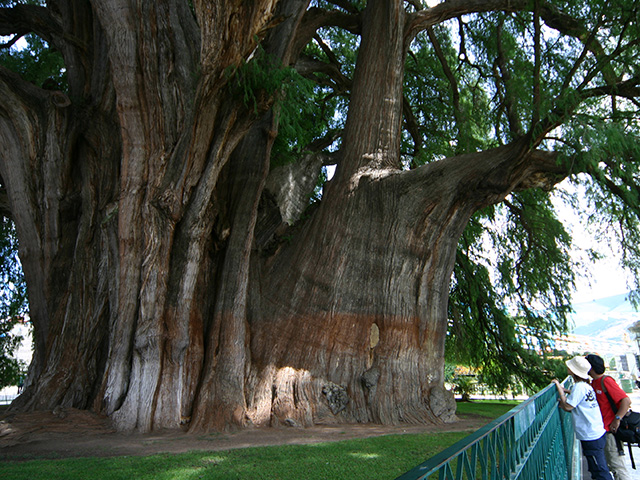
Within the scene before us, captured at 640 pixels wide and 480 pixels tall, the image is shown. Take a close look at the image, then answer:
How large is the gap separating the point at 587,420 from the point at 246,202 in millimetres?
5489

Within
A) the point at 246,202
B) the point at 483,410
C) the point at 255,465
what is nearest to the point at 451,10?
the point at 246,202

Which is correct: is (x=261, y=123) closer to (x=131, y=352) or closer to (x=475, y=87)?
(x=131, y=352)

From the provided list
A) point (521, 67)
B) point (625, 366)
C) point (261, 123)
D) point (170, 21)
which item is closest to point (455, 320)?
point (521, 67)

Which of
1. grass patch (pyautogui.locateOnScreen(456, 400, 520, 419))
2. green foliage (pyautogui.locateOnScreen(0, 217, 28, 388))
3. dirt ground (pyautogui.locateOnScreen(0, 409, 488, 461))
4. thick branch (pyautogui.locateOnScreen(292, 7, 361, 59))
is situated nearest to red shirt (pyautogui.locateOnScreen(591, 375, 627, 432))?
dirt ground (pyautogui.locateOnScreen(0, 409, 488, 461))

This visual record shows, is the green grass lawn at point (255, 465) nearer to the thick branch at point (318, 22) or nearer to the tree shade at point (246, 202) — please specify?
the tree shade at point (246, 202)

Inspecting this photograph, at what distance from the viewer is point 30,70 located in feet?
33.2

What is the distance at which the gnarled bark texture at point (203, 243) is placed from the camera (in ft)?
22.1

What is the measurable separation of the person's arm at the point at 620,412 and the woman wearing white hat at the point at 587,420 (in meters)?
0.26

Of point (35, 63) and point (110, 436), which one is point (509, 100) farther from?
point (35, 63)

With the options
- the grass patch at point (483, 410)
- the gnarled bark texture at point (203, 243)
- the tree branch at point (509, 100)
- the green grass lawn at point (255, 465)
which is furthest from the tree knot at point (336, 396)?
the tree branch at point (509, 100)

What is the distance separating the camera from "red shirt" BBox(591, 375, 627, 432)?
436 cm

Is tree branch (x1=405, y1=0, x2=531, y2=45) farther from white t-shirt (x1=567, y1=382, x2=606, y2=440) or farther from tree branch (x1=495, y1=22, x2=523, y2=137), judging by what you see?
white t-shirt (x1=567, y1=382, x2=606, y2=440)

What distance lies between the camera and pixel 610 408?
4.42 metres

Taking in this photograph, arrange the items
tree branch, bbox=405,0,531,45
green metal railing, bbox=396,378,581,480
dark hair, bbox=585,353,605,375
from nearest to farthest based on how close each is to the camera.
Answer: green metal railing, bbox=396,378,581,480 → dark hair, bbox=585,353,605,375 → tree branch, bbox=405,0,531,45
